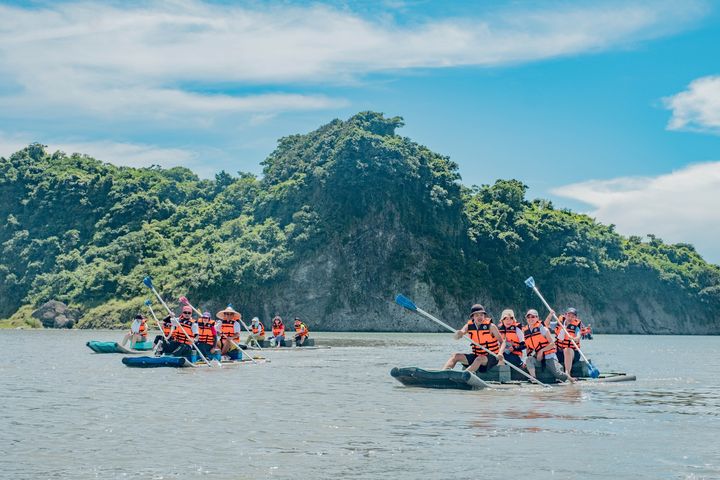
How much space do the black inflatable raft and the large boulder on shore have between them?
77.5m

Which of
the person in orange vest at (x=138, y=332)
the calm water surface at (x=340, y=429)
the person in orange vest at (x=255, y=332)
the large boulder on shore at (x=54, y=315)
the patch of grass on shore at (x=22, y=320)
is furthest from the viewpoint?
the patch of grass on shore at (x=22, y=320)

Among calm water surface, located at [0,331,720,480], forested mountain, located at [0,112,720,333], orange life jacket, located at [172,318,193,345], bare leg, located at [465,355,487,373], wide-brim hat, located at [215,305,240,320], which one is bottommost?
calm water surface, located at [0,331,720,480]

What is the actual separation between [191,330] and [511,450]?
18288mm

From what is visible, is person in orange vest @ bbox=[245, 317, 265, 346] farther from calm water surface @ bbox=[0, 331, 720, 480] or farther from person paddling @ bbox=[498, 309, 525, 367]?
person paddling @ bbox=[498, 309, 525, 367]

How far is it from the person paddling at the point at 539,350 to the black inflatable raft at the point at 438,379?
219 cm

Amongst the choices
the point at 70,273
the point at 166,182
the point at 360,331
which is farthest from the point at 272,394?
the point at 166,182

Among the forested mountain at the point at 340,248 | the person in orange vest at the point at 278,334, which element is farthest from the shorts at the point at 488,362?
the forested mountain at the point at 340,248

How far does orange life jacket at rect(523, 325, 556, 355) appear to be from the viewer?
23.7m

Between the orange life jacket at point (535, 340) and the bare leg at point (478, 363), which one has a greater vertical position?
the orange life jacket at point (535, 340)

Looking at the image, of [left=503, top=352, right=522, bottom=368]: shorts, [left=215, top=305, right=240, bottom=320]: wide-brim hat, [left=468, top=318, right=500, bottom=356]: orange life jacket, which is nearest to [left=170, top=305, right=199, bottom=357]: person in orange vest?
[left=215, top=305, right=240, bottom=320]: wide-brim hat

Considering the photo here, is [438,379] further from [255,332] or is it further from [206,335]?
[255,332]

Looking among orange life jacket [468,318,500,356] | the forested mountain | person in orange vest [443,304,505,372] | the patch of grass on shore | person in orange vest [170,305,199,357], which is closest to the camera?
person in orange vest [443,304,505,372]

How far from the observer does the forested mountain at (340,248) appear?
97125mm

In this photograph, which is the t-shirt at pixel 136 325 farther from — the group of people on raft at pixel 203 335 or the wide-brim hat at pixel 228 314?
the wide-brim hat at pixel 228 314
